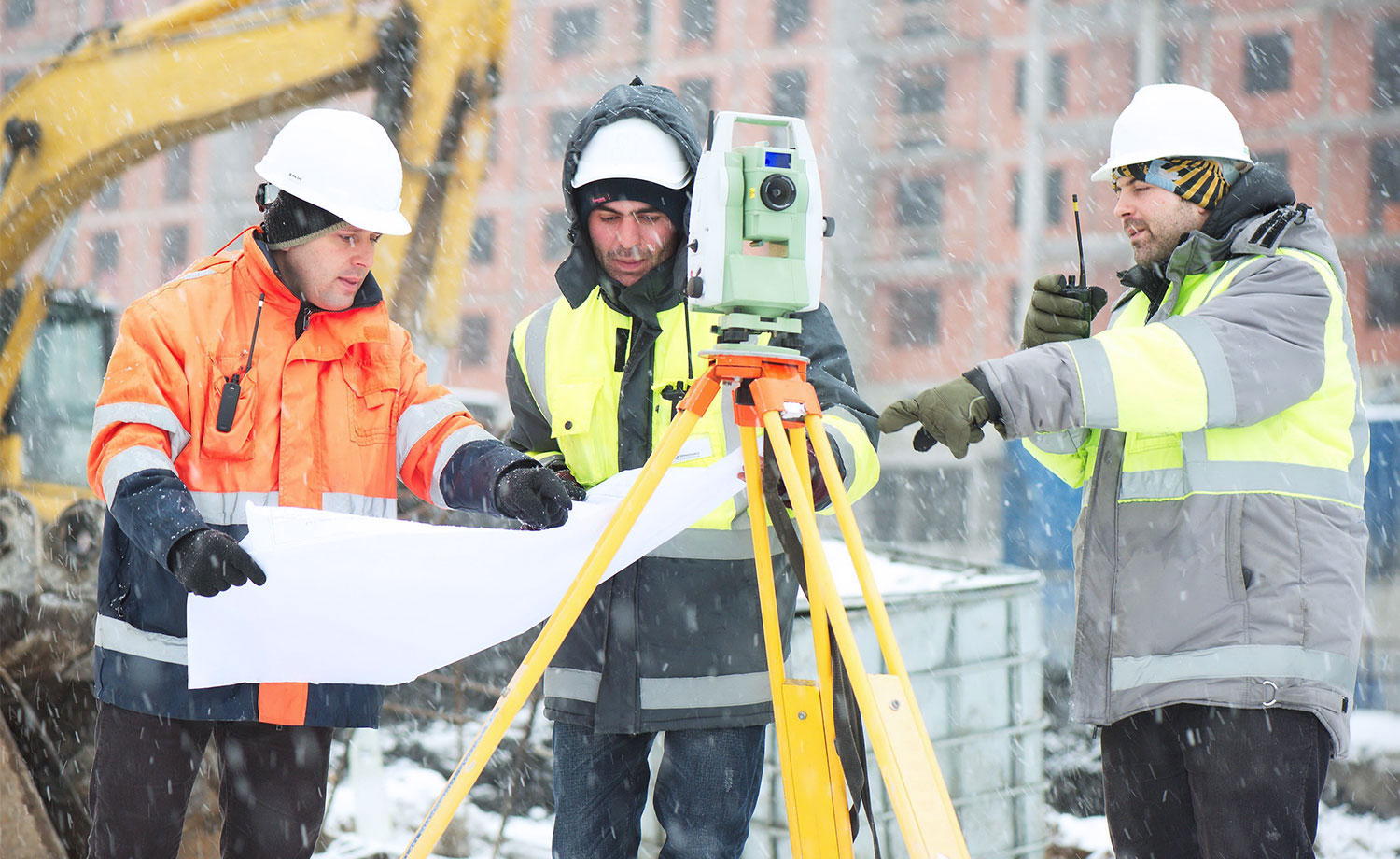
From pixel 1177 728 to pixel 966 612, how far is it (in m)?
1.60

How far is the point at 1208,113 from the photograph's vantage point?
207 centimetres

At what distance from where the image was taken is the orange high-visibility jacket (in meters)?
1.86

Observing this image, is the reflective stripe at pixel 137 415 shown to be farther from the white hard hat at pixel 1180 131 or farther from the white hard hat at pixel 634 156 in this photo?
the white hard hat at pixel 1180 131

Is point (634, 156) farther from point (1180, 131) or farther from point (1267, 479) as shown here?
point (1267, 479)

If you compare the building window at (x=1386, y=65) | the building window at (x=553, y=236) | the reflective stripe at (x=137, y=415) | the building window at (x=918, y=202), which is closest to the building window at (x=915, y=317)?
the building window at (x=918, y=202)

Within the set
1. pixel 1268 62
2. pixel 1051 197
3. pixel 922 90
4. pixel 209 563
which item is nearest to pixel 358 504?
pixel 209 563

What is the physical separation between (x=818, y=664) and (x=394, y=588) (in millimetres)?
772

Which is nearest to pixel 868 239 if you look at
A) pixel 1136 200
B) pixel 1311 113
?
pixel 1311 113

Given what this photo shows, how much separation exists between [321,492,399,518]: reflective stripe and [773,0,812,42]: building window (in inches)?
892

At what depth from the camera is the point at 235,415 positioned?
195 cm

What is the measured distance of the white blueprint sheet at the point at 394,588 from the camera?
1.86 meters

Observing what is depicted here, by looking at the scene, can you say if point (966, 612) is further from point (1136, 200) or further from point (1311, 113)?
point (1311, 113)

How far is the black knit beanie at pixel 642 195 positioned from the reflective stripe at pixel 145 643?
43.9 inches

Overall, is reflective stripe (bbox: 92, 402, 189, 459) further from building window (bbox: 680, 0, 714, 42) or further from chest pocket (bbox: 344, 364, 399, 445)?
building window (bbox: 680, 0, 714, 42)
